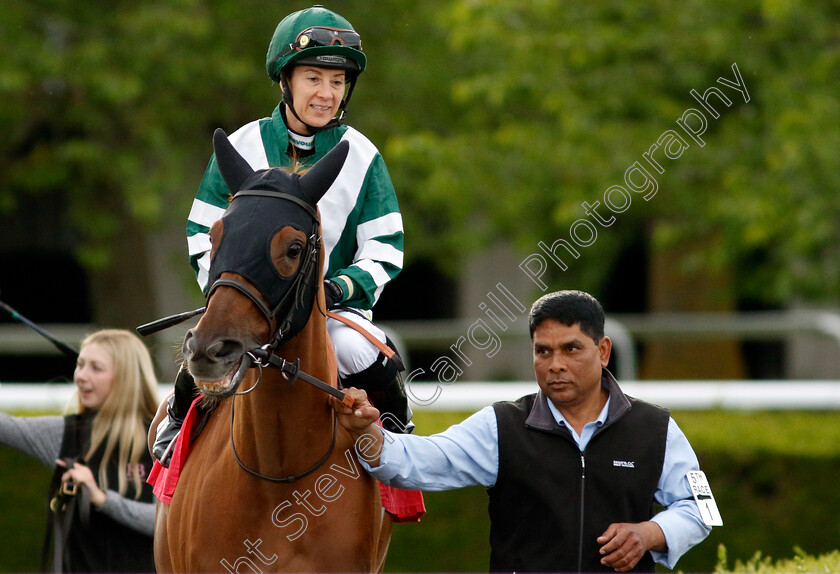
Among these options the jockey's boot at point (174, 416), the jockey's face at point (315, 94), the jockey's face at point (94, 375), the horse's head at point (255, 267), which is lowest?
the jockey's boot at point (174, 416)

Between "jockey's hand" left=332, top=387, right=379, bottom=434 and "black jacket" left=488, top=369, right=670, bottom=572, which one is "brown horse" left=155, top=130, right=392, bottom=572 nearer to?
"jockey's hand" left=332, top=387, right=379, bottom=434

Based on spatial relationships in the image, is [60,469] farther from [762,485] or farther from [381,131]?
[381,131]

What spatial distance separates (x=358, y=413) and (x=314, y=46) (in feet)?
4.35

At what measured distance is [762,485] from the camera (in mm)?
7625

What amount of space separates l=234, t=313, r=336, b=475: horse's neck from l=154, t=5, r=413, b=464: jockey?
333 millimetres

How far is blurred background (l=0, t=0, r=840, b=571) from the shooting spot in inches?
330

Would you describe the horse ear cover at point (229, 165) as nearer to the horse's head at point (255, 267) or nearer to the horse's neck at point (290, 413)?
the horse's head at point (255, 267)

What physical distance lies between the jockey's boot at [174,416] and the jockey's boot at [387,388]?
52cm

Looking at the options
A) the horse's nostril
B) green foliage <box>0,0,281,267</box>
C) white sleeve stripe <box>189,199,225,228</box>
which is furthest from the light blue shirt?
green foliage <box>0,0,281,267</box>

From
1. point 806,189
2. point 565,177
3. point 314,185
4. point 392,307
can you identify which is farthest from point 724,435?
point 392,307

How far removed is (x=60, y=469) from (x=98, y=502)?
0.30m

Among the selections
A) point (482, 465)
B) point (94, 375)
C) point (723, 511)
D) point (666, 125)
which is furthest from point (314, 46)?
point (666, 125)

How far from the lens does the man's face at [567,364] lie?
3.36m

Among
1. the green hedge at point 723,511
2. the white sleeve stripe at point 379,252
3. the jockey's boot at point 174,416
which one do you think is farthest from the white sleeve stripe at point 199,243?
the green hedge at point 723,511
